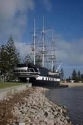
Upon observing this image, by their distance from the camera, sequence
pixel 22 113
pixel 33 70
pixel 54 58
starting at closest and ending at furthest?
1. pixel 22 113
2. pixel 33 70
3. pixel 54 58

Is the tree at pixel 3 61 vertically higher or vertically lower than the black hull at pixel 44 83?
higher

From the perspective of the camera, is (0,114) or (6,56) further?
(6,56)

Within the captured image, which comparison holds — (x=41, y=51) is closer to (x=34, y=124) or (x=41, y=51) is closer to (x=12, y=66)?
(x=12, y=66)

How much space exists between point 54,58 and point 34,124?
129m

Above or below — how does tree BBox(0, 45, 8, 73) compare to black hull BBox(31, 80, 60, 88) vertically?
above

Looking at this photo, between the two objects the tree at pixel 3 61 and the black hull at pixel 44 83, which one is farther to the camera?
the tree at pixel 3 61

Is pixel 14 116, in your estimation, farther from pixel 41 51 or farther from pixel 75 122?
pixel 41 51

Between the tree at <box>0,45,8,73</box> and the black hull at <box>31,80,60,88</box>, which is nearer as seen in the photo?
the black hull at <box>31,80,60,88</box>

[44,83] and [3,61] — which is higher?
[3,61]

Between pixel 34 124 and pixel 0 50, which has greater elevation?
pixel 0 50

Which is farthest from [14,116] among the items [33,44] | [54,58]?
[54,58]

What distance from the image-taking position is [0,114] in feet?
69.5

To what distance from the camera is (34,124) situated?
20594mm

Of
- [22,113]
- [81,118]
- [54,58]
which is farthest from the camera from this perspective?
[54,58]
